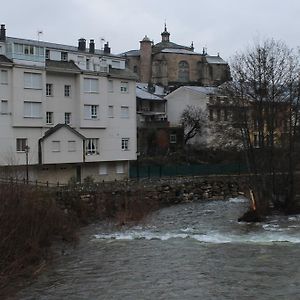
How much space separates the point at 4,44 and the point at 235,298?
37690 mm

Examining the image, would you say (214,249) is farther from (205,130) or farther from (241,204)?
(205,130)

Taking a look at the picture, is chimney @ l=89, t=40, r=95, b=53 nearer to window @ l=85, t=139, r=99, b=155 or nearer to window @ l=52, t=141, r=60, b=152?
window @ l=85, t=139, r=99, b=155

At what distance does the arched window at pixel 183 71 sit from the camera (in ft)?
347

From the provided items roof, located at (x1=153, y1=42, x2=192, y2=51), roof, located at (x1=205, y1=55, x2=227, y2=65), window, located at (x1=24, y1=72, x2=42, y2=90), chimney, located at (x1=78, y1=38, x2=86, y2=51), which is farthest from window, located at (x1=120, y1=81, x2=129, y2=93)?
roof, located at (x1=205, y1=55, x2=227, y2=65)

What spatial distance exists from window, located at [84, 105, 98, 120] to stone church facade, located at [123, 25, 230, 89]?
47080 millimetres

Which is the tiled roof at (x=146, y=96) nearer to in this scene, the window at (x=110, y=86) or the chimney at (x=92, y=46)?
the chimney at (x=92, y=46)

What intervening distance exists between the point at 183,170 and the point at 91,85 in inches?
552

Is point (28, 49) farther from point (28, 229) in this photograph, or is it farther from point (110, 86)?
point (28, 229)

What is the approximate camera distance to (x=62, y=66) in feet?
172


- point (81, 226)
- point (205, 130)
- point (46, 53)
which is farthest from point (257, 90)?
point (205, 130)

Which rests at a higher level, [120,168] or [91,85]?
[91,85]

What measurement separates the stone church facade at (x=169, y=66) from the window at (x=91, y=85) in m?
46.7

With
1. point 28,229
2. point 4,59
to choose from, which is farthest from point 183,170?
point 28,229

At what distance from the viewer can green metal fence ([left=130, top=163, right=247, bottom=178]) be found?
58769 millimetres
